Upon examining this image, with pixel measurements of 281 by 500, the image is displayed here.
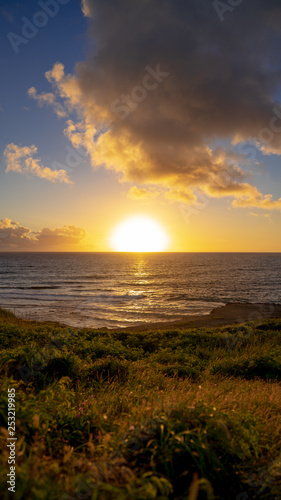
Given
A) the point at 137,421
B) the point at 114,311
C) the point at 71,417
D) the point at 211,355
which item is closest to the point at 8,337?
the point at 211,355

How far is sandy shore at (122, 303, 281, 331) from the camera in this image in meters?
29.1

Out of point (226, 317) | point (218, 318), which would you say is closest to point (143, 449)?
point (218, 318)

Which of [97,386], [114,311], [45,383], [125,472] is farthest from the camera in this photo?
[114,311]

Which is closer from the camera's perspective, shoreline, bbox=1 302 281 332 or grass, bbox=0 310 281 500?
grass, bbox=0 310 281 500

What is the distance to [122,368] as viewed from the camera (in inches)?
361

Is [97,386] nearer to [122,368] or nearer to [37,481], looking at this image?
[122,368]

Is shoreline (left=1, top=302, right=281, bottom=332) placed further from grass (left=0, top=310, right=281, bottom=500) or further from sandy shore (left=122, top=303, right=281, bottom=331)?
grass (left=0, top=310, right=281, bottom=500)

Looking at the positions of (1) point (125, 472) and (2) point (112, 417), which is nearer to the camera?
(1) point (125, 472)

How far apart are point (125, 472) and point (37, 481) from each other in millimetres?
874

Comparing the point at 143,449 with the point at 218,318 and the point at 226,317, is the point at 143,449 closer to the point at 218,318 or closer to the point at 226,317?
the point at 218,318

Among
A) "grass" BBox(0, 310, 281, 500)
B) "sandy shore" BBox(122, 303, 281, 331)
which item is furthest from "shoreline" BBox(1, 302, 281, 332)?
"grass" BBox(0, 310, 281, 500)

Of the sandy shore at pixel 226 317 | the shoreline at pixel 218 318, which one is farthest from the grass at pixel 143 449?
the sandy shore at pixel 226 317

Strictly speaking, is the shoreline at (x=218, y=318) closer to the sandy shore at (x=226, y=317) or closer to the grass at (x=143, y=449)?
the sandy shore at (x=226, y=317)

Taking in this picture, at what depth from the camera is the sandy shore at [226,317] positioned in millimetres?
29092
